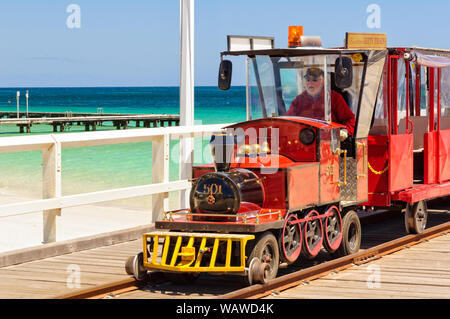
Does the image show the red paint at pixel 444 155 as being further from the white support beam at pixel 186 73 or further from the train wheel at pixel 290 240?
the train wheel at pixel 290 240

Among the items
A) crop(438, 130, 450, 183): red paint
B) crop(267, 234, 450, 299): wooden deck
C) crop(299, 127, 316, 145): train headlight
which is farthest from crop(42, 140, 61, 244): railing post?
crop(438, 130, 450, 183): red paint

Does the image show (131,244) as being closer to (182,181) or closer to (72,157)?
(182,181)

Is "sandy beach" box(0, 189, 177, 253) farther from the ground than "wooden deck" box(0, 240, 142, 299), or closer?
closer

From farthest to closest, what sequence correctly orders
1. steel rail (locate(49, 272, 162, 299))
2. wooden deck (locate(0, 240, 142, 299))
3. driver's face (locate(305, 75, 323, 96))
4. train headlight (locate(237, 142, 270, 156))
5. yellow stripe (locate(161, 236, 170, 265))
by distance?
driver's face (locate(305, 75, 323, 96)) < train headlight (locate(237, 142, 270, 156)) < yellow stripe (locate(161, 236, 170, 265)) < wooden deck (locate(0, 240, 142, 299)) < steel rail (locate(49, 272, 162, 299))

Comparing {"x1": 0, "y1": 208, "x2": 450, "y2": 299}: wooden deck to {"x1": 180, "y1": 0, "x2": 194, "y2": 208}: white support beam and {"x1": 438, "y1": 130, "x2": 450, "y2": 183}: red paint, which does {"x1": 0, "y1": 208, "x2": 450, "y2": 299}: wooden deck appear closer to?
{"x1": 438, "y1": 130, "x2": 450, "y2": 183}: red paint

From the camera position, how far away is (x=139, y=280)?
8.10 metres

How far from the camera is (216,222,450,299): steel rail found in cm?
747

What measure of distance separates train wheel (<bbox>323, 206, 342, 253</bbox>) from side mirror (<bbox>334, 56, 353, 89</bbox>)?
4.41 ft

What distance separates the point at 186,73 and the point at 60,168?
2897mm

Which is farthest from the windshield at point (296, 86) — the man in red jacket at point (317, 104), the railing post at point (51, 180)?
the railing post at point (51, 180)
